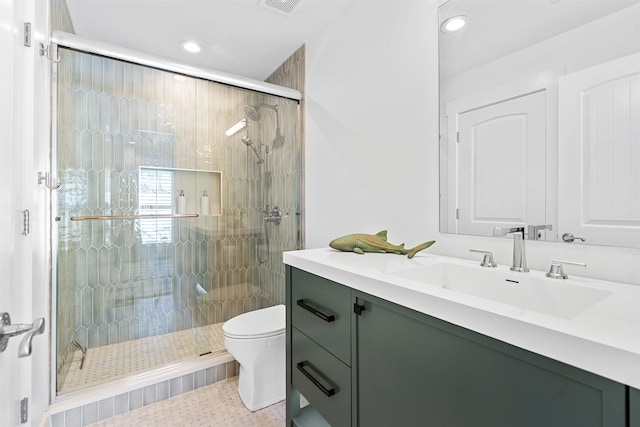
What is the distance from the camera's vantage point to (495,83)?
1.13 m

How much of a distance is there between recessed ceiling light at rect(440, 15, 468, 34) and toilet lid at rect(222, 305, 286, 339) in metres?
1.71

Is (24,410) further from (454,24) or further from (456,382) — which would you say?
(454,24)

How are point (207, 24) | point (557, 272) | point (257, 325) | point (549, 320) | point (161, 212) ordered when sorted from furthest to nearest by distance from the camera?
point (161, 212), point (207, 24), point (257, 325), point (557, 272), point (549, 320)

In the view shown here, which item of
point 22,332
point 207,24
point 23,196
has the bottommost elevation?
point 22,332

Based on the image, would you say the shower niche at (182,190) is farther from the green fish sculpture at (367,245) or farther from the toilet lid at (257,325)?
the green fish sculpture at (367,245)

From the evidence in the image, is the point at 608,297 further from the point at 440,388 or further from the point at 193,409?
the point at 193,409

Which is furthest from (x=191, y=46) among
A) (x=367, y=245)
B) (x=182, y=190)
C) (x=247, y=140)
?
(x=367, y=245)

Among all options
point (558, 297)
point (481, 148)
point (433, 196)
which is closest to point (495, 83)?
point (481, 148)

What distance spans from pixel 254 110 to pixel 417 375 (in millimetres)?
2119

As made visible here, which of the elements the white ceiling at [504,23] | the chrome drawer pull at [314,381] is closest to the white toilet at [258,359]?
the chrome drawer pull at [314,381]

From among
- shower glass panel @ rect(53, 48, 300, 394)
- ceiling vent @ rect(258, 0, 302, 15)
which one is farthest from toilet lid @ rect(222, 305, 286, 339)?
ceiling vent @ rect(258, 0, 302, 15)

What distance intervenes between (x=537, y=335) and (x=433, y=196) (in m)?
0.87

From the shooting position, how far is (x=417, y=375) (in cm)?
73

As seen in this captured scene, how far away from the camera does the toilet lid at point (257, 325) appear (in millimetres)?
1673
